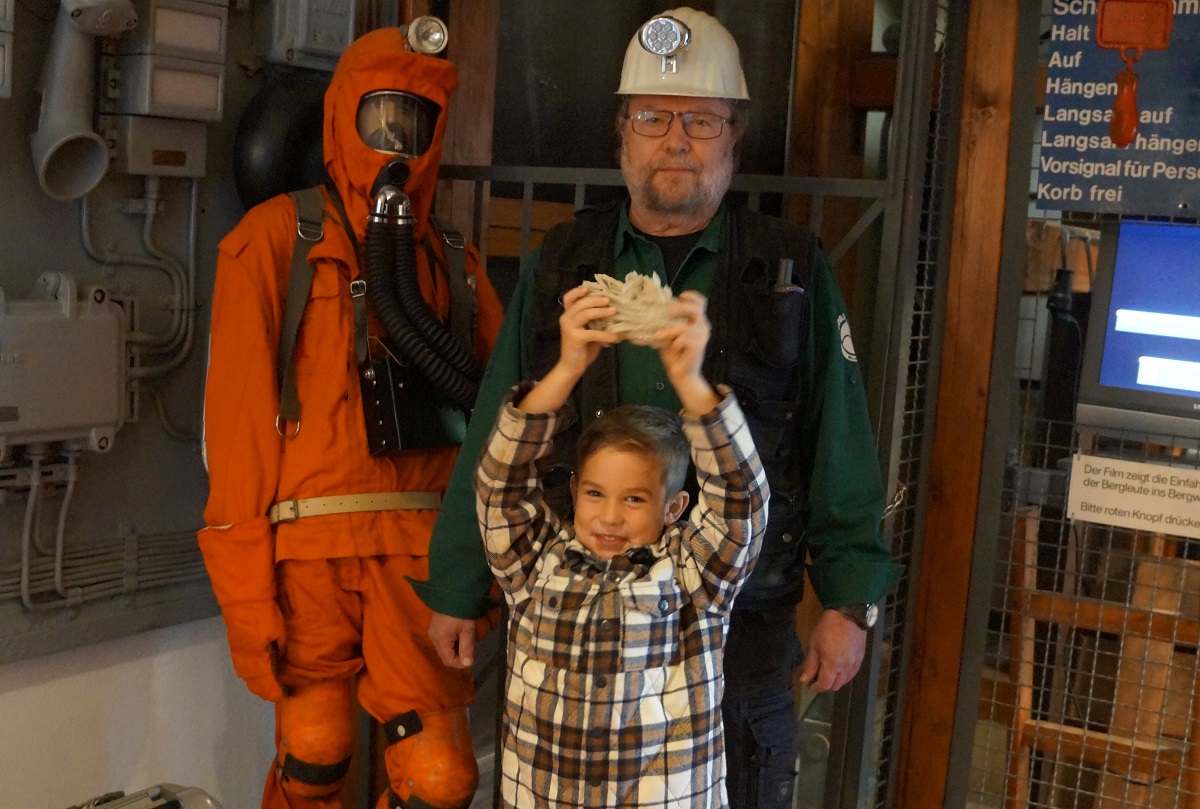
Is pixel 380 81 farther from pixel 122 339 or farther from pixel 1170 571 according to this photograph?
pixel 1170 571

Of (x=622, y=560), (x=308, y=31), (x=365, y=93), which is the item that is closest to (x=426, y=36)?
(x=365, y=93)

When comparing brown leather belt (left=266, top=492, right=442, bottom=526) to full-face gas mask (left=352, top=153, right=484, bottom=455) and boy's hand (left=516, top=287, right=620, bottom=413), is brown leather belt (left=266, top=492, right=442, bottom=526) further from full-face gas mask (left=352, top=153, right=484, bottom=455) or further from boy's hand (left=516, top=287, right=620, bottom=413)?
boy's hand (left=516, top=287, right=620, bottom=413)

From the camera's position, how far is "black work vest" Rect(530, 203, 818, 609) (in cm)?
200

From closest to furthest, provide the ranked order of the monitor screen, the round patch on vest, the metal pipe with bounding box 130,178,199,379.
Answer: the round patch on vest, the monitor screen, the metal pipe with bounding box 130,178,199,379

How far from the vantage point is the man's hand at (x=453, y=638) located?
2.19 metres

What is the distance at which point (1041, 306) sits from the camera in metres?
2.60


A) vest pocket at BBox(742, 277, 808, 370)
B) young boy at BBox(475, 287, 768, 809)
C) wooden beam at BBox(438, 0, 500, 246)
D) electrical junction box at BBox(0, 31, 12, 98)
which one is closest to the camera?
young boy at BBox(475, 287, 768, 809)

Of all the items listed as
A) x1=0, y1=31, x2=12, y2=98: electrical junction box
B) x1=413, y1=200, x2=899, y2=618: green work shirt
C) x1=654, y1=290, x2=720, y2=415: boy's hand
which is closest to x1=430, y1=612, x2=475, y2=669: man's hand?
x1=413, y1=200, x2=899, y2=618: green work shirt

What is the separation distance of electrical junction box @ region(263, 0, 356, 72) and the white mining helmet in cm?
107

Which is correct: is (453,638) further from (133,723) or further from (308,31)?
(308,31)

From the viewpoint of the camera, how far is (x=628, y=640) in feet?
5.54

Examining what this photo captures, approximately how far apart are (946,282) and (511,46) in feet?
4.80

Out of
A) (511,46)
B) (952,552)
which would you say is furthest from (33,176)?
(952,552)

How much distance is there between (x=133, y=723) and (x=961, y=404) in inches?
80.3
